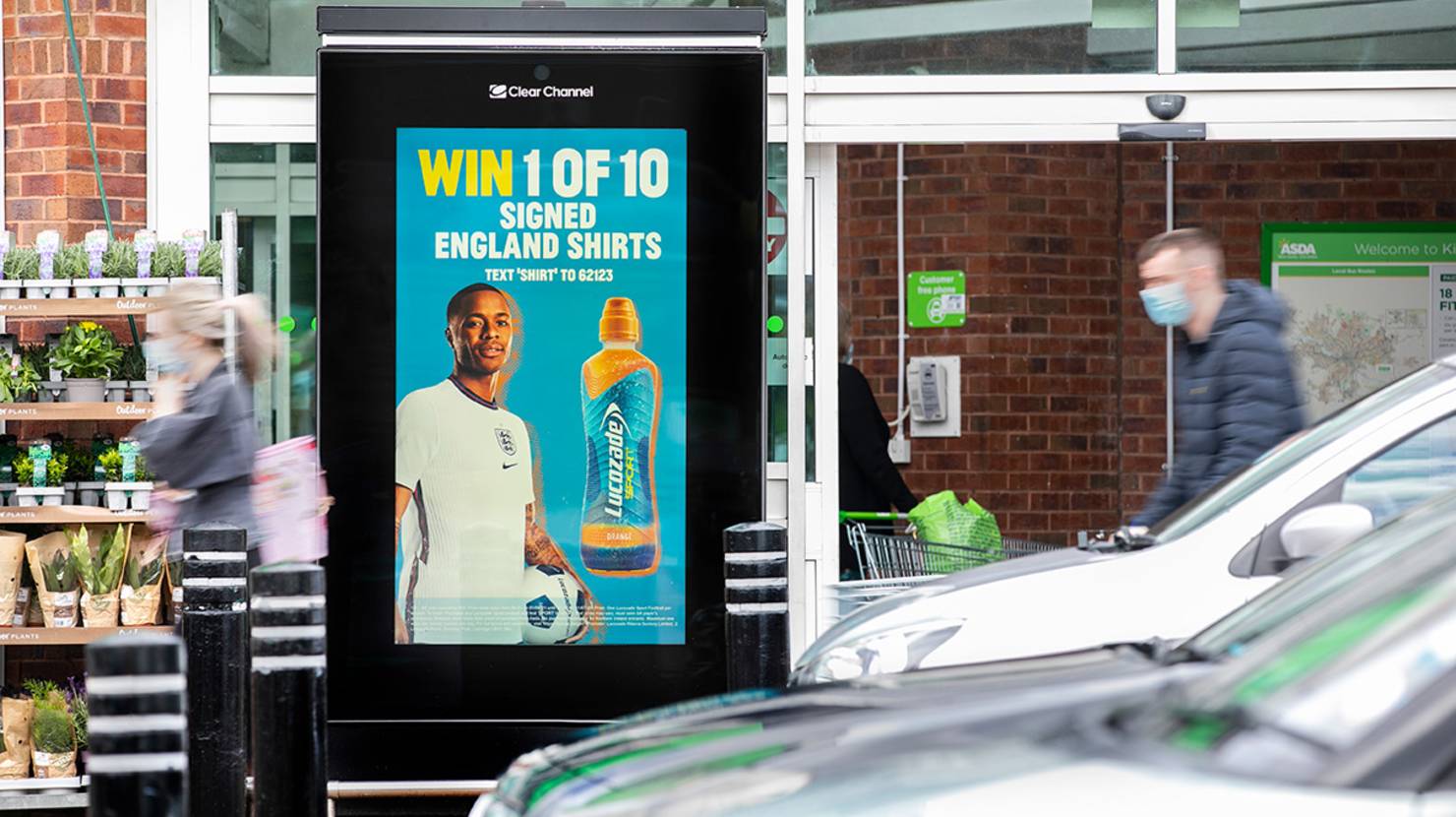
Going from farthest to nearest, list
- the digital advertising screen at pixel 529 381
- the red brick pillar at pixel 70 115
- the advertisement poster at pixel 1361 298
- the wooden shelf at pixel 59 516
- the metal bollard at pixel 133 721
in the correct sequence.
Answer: the advertisement poster at pixel 1361 298
the red brick pillar at pixel 70 115
the wooden shelf at pixel 59 516
the digital advertising screen at pixel 529 381
the metal bollard at pixel 133 721

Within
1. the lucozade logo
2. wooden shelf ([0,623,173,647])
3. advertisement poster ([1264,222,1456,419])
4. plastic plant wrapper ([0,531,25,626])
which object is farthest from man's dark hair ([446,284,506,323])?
the lucozade logo

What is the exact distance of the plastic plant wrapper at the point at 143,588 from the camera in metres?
6.91

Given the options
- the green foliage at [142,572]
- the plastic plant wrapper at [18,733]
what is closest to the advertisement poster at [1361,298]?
the green foliage at [142,572]

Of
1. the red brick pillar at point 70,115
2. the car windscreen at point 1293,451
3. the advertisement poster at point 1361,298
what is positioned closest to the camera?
the car windscreen at point 1293,451

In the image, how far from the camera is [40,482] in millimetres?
7039

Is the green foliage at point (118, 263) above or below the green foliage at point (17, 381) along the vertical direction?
above

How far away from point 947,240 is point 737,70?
4047 mm

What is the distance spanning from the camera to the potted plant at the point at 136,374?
7102 millimetres

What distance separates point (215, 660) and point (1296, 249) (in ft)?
22.8

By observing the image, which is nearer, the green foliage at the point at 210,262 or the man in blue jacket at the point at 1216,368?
the man in blue jacket at the point at 1216,368

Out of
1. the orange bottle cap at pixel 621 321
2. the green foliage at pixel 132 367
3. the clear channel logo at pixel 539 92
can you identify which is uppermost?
the clear channel logo at pixel 539 92

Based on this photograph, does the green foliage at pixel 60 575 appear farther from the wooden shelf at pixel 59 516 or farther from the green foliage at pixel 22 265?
the green foliage at pixel 22 265

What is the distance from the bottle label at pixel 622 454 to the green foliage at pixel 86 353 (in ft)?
6.17

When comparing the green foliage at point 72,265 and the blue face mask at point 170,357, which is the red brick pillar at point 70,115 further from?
the blue face mask at point 170,357
